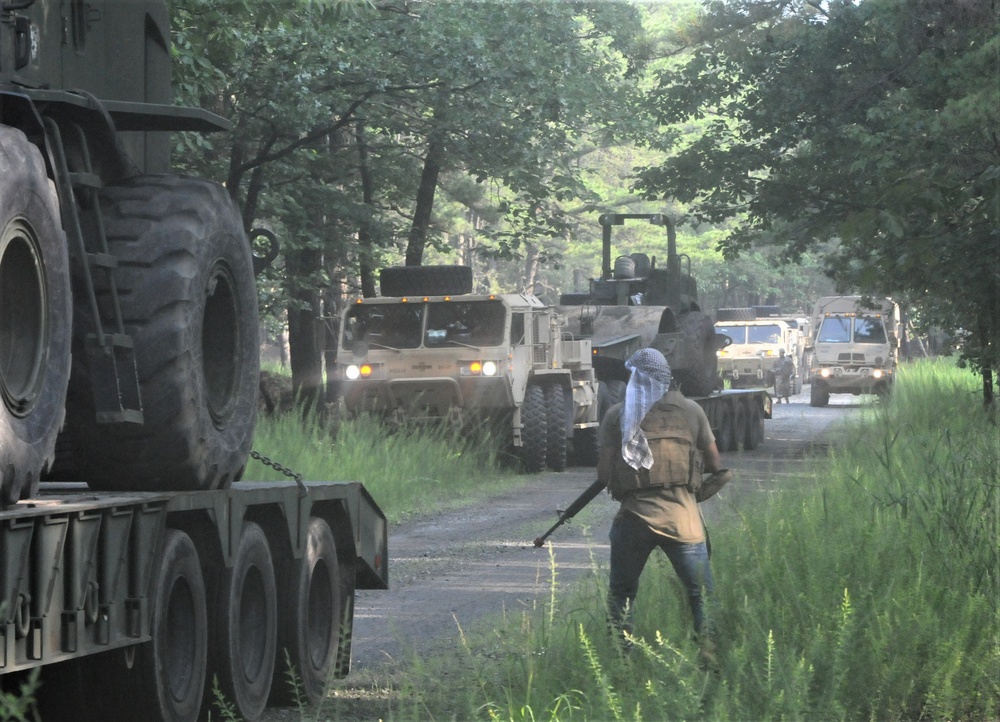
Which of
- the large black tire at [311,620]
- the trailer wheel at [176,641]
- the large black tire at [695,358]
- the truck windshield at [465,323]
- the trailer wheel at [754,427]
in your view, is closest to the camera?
the trailer wheel at [176,641]

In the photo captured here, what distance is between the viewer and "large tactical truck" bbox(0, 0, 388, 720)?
512 cm

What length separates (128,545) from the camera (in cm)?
556

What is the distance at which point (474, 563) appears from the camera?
520 inches

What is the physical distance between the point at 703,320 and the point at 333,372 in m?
7.42

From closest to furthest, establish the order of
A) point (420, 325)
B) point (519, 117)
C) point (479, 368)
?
1. point (479, 368)
2. point (420, 325)
3. point (519, 117)

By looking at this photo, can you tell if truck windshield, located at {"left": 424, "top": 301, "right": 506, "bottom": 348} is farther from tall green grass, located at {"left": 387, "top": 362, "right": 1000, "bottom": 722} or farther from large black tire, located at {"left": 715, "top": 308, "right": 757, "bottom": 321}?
large black tire, located at {"left": 715, "top": 308, "right": 757, "bottom": 321}

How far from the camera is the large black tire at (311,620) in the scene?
765 cm

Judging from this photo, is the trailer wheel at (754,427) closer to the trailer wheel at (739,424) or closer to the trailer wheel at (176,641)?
the trailer wheel at (739,424)

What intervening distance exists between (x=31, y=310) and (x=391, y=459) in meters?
13.5

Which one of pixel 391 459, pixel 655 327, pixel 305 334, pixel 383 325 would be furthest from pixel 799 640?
pixel 305 334

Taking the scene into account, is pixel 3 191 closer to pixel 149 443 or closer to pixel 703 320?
pixel 149 443

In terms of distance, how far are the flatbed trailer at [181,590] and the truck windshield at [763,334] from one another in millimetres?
39556

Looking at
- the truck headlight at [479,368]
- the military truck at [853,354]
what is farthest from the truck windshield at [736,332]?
the truck headlight at [479,368]

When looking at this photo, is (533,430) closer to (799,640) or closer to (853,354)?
(799,640)
